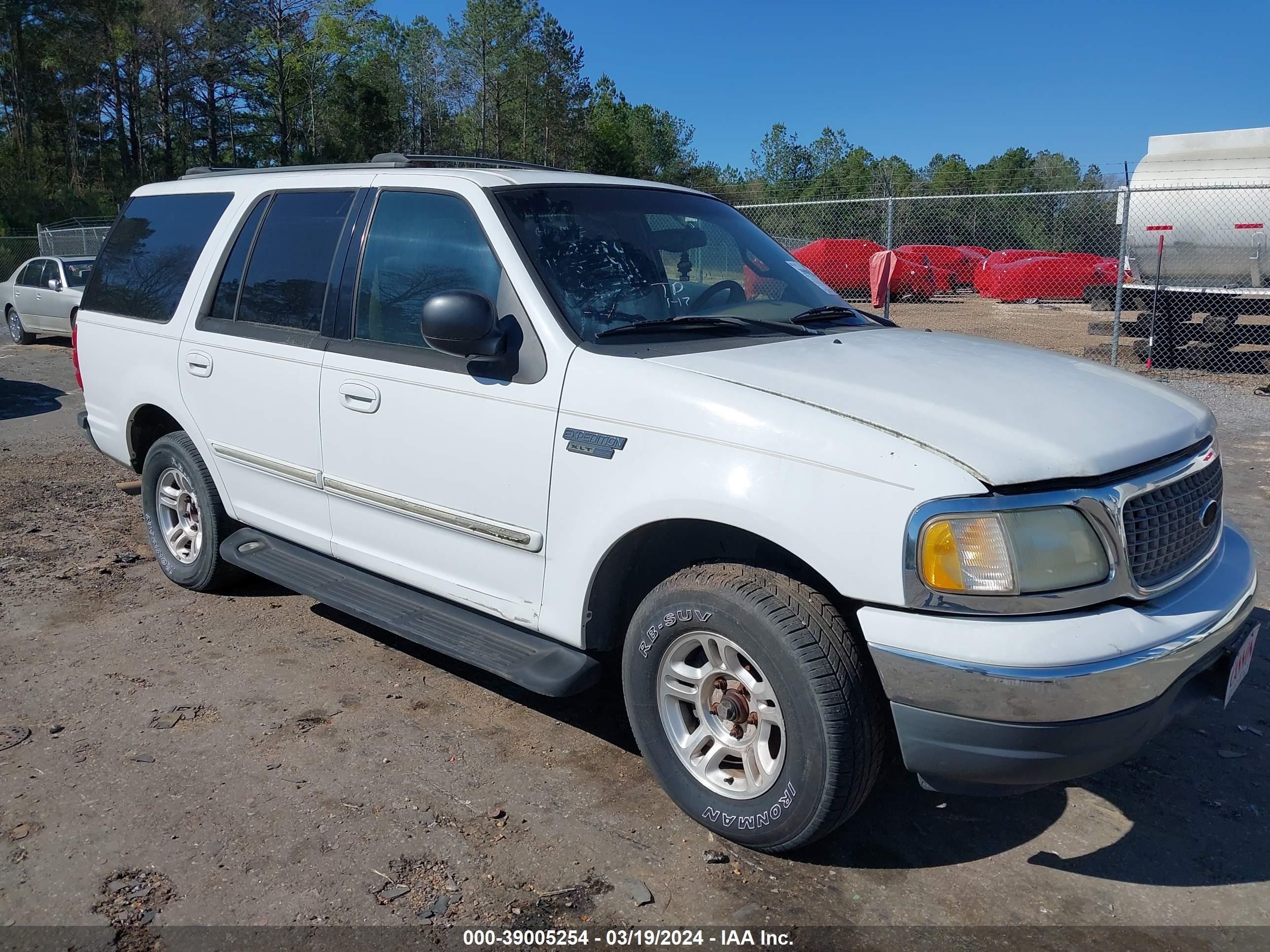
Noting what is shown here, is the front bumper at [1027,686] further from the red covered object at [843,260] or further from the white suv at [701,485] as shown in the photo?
the red covered object at [843,260]

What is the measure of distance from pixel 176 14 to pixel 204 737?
59.5 meters

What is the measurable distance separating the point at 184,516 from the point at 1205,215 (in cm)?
1414

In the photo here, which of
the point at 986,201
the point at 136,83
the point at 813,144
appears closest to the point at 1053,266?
the point at 986,201

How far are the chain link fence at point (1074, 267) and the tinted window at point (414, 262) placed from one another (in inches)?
322

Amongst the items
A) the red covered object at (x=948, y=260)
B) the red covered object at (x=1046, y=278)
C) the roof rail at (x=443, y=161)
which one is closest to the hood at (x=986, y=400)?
the roof rail at (x=443, y=161)

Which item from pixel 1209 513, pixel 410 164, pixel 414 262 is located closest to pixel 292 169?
pixel 410 164

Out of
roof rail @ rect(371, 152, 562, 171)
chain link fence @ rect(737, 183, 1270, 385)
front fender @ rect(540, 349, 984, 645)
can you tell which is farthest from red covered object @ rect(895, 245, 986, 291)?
front fender @ rect(540, 349, 984, 645)

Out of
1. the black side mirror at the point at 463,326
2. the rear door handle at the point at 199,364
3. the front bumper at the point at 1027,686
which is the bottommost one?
the front bumper at the point at 1027,686

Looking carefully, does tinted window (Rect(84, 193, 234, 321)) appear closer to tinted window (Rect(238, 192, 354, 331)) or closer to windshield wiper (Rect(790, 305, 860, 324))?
tinted window (Rect(238, 192, 354, 331))

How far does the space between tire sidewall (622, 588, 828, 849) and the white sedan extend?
15127mm

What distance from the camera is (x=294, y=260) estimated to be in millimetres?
4301

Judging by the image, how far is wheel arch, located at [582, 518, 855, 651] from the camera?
293 cm

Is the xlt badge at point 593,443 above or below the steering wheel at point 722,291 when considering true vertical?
below

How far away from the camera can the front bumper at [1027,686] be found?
95.3 inches
